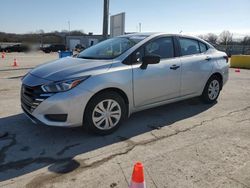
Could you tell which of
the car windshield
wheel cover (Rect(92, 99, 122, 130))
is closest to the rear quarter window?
the car windshield

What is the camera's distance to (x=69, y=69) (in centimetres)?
414

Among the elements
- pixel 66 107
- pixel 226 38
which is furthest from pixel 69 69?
pixel 226 38

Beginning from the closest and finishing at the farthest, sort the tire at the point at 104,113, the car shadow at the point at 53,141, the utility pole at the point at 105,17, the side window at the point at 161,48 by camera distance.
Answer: the car shadow at the point at 53,141
the tire at the point at 104,113
the side window at the point at 161,48
the utility pole at the point at 105,17

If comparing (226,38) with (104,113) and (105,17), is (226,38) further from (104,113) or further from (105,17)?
(104,113)

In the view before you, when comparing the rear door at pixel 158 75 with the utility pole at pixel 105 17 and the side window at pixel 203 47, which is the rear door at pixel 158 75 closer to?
the side window at pixel 203 47

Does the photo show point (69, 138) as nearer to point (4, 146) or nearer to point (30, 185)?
point (4, 146)

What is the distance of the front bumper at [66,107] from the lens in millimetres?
3820

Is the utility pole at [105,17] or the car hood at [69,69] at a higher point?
the utility pole at [105,17]

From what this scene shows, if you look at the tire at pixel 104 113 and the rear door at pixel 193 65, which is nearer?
the tire at pixel 104 113

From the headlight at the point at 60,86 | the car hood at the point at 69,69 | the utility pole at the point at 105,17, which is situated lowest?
the headlight at the point at 60,86

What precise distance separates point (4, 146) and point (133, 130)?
2029mm

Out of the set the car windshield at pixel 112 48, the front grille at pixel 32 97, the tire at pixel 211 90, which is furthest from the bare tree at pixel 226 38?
the front grille at pixel 32 97

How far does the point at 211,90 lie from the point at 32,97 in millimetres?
4117

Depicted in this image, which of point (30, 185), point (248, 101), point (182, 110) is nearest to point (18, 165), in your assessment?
point (30, 185)
